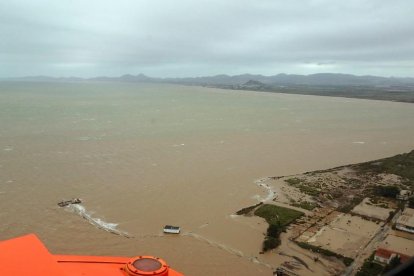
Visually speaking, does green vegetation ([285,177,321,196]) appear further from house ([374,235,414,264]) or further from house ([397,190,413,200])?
house ([374,235,414,264])

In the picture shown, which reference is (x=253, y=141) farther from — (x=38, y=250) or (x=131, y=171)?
(x=38, y=250)

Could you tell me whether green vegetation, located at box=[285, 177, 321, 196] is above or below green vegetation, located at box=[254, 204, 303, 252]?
above

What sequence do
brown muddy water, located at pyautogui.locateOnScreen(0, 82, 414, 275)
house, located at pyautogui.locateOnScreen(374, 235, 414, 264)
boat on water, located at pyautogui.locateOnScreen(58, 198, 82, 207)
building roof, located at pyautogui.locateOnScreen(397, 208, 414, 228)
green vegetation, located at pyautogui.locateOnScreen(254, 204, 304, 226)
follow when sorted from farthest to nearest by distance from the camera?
1. boat on water, located at pyautogui.locateOnScreen(58, 198, 82, 207)
2. green vegetation, located at pyautogui.locateOnScreen(254, 204, 304, 226)
3. building roof, located at pyautogui.locateOnScreen(397, 208, 414, 228)
4. brown muddy water, located at pyautogui.locateOnScreen(0, 82, 414, 275)
5. house, located at pyautogui.locateOnScreen(374, 235, 414, 264)

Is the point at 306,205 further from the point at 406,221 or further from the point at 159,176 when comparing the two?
the point at 159,176

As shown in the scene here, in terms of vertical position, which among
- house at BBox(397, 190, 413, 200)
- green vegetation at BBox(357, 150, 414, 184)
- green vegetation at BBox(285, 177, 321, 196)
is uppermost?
green vegetation at BBox(357, 150, 414, 184)

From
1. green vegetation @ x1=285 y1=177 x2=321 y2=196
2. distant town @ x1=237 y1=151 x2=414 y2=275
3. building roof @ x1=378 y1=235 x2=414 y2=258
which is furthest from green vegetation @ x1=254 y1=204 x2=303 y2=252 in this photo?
building roof @ x1=378 y1=235 x2=414 y2=258
